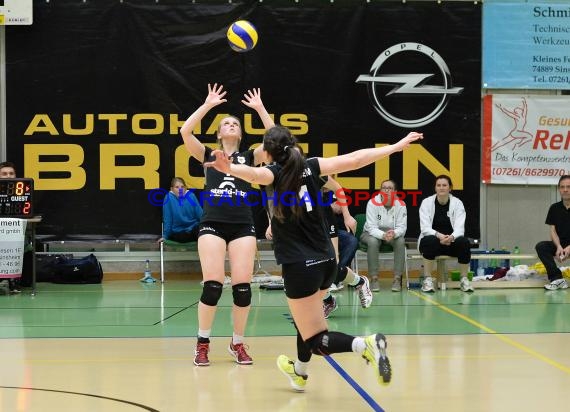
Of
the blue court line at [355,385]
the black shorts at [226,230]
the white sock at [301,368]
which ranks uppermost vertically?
the black shorts at [226,230]

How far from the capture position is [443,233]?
476 inches

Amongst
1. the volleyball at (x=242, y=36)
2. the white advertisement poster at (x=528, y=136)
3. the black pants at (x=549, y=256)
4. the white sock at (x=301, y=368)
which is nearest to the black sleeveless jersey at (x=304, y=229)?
the white sock at (x=301, y=368)

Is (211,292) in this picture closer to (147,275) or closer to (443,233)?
(443,233)

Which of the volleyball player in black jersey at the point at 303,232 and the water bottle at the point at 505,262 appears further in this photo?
the water bottle at the point at 505,262

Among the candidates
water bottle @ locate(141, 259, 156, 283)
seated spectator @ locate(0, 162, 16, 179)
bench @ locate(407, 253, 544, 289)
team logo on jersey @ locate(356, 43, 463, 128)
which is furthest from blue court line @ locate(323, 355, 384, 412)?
team logo on jersey @ locate(356, 43, 463, 128)

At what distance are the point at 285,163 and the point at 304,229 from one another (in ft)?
1.43

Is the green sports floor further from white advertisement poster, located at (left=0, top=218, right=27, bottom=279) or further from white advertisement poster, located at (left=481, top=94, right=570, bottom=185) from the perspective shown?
white advertisement poster, located at (left=481, top=94, right=570, bottom=185)

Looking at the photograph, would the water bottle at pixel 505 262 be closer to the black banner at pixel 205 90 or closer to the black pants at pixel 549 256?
the black banner at pixel 205 90

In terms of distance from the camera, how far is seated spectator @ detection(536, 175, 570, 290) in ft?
39.9

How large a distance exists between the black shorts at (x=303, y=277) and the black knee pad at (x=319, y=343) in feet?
0.92

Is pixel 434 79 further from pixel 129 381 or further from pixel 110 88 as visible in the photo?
pixel 129 381

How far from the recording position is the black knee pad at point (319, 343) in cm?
511

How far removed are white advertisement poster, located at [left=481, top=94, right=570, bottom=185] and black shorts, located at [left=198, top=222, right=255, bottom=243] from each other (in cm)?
831

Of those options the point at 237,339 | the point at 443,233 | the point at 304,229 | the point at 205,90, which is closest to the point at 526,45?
the point at 443,233
